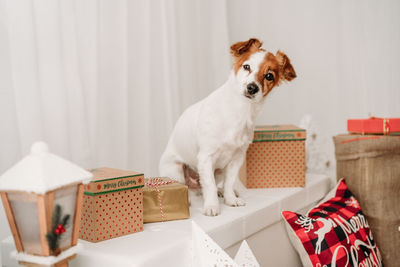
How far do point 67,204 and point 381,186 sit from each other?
4.04 ft

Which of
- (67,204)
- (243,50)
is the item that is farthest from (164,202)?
(243,50)

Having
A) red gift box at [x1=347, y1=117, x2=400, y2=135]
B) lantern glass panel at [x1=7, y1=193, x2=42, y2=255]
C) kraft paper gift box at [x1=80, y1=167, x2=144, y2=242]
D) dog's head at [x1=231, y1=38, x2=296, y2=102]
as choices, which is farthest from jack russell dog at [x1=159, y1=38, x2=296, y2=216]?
lantern glass panel at [x1=7, y1=193, x2=42, y2=255]

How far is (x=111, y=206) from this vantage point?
952 millimetres

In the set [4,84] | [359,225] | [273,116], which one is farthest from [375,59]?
[4,84]

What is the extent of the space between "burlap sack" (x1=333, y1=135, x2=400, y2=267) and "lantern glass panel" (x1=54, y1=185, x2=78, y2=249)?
1.19 metres

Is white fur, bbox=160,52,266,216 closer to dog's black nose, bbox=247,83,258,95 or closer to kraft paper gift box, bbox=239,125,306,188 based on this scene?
dog's black nose, bbox=247,83,258,95

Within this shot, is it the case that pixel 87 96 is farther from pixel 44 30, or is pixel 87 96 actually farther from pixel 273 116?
pixel 273 116

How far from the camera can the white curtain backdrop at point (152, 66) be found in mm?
1103

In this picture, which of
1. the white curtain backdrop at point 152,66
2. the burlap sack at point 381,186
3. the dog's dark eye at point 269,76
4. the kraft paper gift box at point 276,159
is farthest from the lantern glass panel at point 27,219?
the burlap sack at point 381,186

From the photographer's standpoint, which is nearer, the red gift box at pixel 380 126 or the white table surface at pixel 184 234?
the white table surface at pixel 184 234

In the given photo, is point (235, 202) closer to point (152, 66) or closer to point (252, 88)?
point (252, 88)

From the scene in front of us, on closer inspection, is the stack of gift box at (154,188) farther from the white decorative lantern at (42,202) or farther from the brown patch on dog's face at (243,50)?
the brown patch on dog's face at (243,50)

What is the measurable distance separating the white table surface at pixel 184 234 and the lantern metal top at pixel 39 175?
26 centimetres

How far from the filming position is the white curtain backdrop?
110 cm
